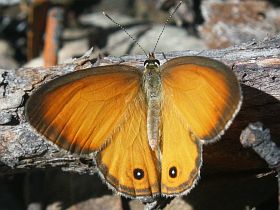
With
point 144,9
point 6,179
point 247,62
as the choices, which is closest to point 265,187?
point 247,62

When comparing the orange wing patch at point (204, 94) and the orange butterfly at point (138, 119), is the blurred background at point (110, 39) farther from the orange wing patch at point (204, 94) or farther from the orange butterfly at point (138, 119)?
the orange wing patch at point (204, 94)

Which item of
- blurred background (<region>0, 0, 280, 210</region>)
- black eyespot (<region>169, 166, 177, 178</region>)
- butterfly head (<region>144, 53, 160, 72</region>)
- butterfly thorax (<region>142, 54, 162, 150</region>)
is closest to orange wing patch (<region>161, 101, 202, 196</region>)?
black eyespot (<region>169, 166, 177, 178</region>)

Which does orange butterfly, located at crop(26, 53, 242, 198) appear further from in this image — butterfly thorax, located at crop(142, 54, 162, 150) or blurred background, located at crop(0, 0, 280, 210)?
blurred background, located at crop(0, 0, 280, 210)

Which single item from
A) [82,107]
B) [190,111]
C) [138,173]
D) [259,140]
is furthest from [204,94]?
[82,107]

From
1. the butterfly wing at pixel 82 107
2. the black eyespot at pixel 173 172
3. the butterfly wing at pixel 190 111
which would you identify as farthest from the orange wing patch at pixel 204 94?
the butterfly wing at pixel 82 107

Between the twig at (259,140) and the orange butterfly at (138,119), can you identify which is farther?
the orange butterfly at (138,119)

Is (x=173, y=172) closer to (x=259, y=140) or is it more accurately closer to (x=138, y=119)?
(x=138, y=119)
